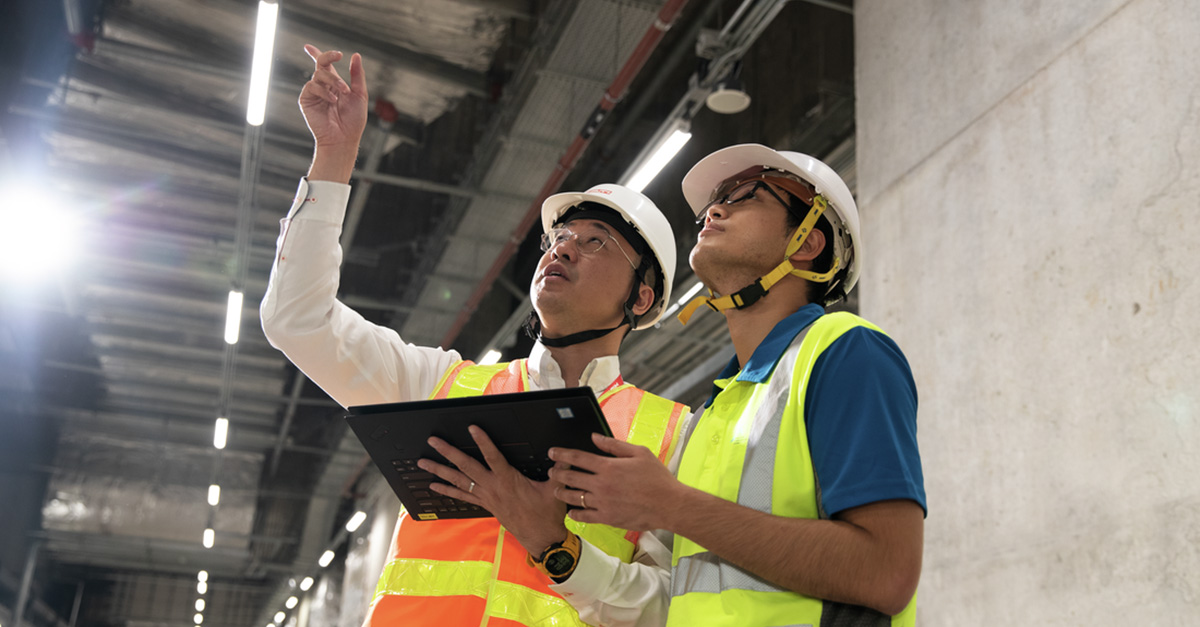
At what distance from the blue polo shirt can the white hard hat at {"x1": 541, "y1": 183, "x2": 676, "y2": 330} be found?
1516 mm

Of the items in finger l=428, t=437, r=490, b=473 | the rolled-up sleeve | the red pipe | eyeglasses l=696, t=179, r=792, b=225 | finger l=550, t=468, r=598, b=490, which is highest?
the red pipe

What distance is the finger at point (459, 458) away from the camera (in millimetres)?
1933

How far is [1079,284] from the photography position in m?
3.52

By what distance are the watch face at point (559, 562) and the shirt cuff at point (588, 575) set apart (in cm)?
2

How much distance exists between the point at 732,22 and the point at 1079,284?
13.7 ft

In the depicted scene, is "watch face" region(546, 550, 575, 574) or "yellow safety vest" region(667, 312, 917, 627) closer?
"yellow safety vest" region(667, 312, 917, 627)

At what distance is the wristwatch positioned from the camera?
1.97m

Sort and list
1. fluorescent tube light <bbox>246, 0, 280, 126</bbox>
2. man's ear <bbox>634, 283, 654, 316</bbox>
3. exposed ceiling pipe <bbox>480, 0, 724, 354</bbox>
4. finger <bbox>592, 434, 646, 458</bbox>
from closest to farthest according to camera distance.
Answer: finger <bbox>592, 434, 646, 458</bbox>, man's ear <bbox>634, 283, 654, 316</bbox>, fluorescent tube light <bbox>246, 0, 280, 126</bbox>, exposed ceiling pipe <bbox>480, 0, 724, 354</bbox>

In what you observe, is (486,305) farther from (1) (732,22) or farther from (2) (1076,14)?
(2) (1076,14)

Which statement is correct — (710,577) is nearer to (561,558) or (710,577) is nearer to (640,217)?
(561,558)

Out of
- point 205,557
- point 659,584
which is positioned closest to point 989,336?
point 659,584

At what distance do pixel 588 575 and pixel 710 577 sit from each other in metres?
0.31

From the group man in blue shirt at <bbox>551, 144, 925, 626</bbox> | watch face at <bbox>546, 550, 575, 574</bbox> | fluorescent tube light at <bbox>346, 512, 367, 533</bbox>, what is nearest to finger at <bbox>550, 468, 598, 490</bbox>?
man in blue shirt at <bbox>551, 144, 925, 626</bbox>

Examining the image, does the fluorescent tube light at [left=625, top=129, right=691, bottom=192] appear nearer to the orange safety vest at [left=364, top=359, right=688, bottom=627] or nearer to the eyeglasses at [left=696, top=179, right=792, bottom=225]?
the eyeglasses at [left=696, top=179, right=792, bottom=225]
